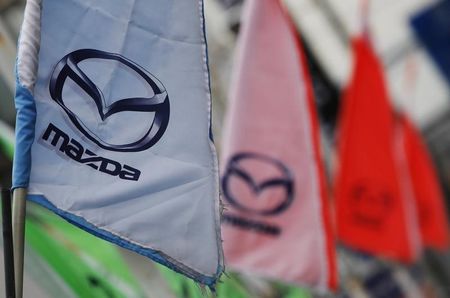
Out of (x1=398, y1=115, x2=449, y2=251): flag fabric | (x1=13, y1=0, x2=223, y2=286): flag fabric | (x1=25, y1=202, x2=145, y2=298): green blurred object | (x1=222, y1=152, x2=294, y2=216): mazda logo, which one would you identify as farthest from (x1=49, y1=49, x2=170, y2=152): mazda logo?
(x1=398, y1=115, x2=449, y2=251): flag fabric

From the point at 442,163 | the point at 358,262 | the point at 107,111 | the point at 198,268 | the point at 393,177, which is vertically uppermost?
the point at 107,111

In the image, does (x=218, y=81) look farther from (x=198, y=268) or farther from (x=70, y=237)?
(x=198, y=268)

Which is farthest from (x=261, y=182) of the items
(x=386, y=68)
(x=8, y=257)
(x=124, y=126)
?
(x=386, y=68)

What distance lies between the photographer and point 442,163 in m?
11.6

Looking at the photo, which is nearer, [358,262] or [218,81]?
[218,81]

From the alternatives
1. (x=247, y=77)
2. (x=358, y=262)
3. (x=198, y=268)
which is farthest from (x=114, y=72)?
(x=358, y=262)

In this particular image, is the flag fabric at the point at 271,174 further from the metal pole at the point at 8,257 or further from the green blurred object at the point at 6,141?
the metal pole at the point at 8,257

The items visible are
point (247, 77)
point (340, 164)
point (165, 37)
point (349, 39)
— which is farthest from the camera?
point (349, 39)

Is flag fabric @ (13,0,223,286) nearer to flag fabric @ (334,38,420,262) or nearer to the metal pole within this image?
the metal pole

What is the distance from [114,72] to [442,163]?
9.37 metres

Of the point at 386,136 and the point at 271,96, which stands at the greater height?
the point at 271,96

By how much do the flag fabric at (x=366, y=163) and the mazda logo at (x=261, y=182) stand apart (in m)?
1.20

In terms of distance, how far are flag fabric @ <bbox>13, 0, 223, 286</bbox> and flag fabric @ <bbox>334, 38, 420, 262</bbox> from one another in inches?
135

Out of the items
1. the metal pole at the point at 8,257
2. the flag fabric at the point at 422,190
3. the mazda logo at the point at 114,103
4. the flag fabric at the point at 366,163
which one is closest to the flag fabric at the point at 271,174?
the flag fabric at the point at 366,163
